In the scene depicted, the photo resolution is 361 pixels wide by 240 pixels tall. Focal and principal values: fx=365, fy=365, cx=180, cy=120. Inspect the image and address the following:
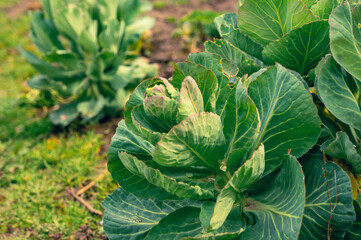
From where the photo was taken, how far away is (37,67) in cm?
363

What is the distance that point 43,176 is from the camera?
3.16 m

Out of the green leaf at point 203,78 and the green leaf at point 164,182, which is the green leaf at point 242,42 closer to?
the green leaf at point 203,78

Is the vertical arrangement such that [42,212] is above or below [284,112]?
below

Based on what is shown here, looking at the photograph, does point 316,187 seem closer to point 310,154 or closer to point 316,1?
point 310,154

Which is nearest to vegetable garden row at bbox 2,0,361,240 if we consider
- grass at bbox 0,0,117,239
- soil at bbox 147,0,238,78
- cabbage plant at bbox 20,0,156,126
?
grass at bbox 0,0,117,239

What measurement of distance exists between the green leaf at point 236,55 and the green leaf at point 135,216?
61 centimetres

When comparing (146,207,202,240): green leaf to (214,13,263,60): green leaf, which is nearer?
(146,207,202,240): green leaf

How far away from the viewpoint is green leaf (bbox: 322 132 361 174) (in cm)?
123

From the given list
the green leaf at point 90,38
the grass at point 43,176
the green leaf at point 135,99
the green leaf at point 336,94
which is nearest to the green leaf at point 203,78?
the green leaf at point 135,99

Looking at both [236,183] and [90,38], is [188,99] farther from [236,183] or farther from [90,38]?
[90,38]

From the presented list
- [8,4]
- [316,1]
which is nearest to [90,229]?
[316,1]

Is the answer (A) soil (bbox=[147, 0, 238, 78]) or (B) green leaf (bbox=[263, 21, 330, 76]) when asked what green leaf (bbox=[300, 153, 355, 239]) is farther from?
(A) soil (bbox=[147, 0, 238, 78])

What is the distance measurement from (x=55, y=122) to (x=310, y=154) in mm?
2950

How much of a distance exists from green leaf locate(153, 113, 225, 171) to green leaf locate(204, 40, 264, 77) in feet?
1.25
